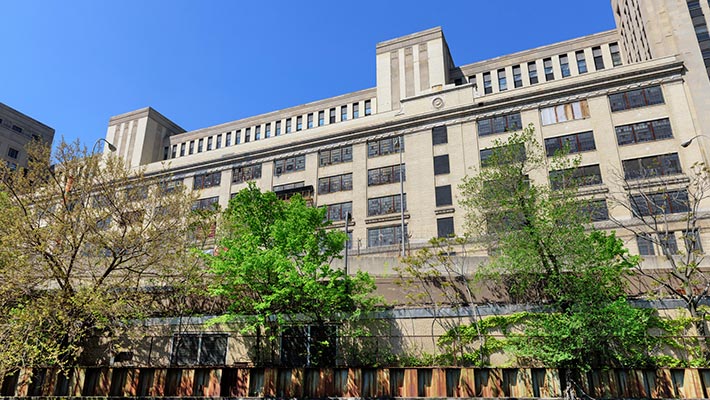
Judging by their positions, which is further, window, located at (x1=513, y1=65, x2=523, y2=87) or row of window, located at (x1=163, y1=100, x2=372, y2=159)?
row of window, located at (x1=163, y1=100, x2=372, y2=159)

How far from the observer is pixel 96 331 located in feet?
86.7

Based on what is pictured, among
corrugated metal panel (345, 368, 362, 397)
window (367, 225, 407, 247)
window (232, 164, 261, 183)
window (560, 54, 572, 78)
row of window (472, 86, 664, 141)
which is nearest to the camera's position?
corrugated metal panel (345, 368, 362, 397)

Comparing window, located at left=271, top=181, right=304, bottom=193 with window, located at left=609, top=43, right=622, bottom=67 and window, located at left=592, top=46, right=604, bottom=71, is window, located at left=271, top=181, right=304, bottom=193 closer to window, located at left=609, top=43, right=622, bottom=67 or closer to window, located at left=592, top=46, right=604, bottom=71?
window, located at left=592, top=46, right=604, bottom=71

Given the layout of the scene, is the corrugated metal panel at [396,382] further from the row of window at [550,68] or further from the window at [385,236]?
the row of window at [550,68]

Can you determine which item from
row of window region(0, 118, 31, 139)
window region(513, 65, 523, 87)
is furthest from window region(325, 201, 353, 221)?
row of window region(0, 118, 31, 139)

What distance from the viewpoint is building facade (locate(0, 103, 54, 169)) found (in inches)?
3382

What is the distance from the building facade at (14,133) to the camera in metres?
85.9

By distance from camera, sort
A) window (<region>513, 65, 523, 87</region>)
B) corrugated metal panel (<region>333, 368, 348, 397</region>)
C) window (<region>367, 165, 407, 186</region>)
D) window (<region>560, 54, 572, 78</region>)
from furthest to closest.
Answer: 1. window (<region>513, 65, 523, 87</region>)
2. window (<region>560, 54, 572, 78</region>)
3. window (<region>367, 165, 407, 186</region>)
4. corrugated metal panel (<region>333, 368, 348, 397</region>)

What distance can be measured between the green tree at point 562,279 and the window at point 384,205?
822 inches

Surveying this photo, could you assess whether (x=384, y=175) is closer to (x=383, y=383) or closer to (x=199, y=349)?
(x=199, y=349)

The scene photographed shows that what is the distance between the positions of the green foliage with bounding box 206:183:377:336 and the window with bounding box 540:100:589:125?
27723mm

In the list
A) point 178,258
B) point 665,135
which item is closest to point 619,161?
point 665,135

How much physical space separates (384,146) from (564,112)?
17359 mm

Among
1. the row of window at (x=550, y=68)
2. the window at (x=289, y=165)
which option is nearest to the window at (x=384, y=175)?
the window at (x=289, y=165)
